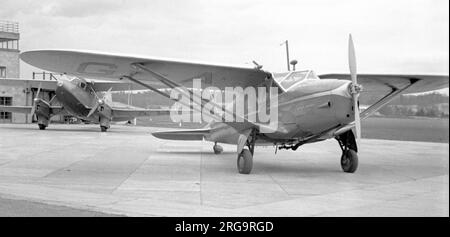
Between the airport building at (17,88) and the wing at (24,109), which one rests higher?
the airport building at (17,88)

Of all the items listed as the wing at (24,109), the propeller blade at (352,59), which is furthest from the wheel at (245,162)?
the wing at (24,109)

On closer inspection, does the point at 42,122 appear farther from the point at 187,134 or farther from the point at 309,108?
the point at 309,108

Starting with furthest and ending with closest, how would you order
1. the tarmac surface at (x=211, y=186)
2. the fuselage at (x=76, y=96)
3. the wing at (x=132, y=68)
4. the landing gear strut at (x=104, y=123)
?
the landing gear strut at (x=104, y=123)
the fuselage at (x=76, y=96)
the wing at (x=132, y=68)
the tarmac surface at (x=211, y=186)

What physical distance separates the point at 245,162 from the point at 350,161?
2398mm

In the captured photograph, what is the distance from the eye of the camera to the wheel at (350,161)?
10.8 metres

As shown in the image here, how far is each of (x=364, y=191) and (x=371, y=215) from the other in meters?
2.48

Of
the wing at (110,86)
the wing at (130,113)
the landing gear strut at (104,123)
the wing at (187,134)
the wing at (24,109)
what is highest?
the wing at (110,86)

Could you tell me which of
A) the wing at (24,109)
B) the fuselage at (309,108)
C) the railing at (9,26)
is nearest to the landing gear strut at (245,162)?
the fuselage at (309,108)

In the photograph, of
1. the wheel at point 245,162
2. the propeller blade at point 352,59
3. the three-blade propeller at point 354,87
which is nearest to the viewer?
the three-blade propeller at point 354,87

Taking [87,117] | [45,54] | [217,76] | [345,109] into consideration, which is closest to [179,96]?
[217,76]

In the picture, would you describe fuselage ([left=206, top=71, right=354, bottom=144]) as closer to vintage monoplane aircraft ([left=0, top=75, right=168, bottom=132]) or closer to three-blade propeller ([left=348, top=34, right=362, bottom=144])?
three-blade propeller ([left=348, top=34, right=362, bottom=144])

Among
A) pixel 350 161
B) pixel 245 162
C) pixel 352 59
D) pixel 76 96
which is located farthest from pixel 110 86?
pixel 352 59

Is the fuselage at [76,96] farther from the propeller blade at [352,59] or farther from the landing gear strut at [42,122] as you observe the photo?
the propeller blade at [352,59]

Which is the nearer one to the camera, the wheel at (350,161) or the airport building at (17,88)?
the wheel at (350,161)
